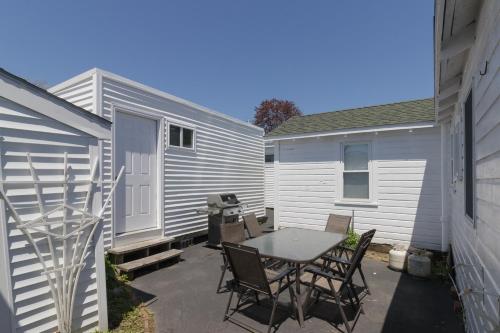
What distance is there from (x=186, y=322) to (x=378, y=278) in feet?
11.1

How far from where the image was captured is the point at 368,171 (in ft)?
21.7

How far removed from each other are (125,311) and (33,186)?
1.96 meters

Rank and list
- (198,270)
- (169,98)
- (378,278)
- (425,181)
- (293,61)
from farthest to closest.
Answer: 1. (293,61)
2. (169,98)
3. (425,181)
4. (198,270)
5. (378,278)

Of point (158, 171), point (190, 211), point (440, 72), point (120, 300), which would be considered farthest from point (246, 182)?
point (440, 72)

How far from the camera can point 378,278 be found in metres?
4.82

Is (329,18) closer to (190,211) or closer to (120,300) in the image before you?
(190,211)

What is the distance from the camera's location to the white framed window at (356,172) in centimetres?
667

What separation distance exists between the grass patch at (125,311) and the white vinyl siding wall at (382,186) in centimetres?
470

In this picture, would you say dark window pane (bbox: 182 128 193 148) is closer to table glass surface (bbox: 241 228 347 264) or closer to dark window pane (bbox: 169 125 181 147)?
dark window pane (bbox: 169 125 181 147)

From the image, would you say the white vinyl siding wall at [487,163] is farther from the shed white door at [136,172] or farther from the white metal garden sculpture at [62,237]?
the shed white door at [136,172]

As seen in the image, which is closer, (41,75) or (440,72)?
(440,72)

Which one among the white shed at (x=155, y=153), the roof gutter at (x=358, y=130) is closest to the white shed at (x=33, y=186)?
the white shed at (x=155, y=153)

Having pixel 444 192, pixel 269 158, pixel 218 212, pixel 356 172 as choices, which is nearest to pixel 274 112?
pixel 269 158

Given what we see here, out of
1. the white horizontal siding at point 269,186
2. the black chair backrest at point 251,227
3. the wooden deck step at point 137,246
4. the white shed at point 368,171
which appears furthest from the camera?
the white horizontal siding at point 269,186
